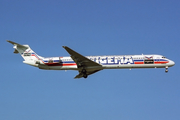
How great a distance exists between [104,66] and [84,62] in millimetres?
3331

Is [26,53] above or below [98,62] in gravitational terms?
above

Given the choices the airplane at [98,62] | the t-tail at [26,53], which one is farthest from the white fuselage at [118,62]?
the t-tail at [26,53]

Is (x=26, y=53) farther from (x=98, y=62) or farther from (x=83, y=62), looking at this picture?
(x=98, y=62)

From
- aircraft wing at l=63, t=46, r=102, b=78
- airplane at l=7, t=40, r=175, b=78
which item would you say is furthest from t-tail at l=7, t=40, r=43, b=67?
aircraft wing at l=63, t=46, r=102, b=78

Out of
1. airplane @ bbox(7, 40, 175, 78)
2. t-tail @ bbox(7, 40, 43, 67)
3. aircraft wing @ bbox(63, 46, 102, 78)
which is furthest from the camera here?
t-tail @ bbox(7, 40, 43, 67)

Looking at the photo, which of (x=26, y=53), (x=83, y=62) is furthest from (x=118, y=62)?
(x=26, y=53)

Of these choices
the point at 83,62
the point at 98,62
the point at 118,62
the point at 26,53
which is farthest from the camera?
the point at 26,53

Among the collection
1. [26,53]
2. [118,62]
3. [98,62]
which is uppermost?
[26,53]

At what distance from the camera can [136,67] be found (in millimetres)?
46781

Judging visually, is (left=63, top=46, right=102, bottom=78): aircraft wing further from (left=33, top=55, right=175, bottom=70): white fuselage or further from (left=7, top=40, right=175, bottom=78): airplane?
(left=33, top=55, right=175, bottom=70): white fuselage

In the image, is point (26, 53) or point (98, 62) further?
point (26, 53)

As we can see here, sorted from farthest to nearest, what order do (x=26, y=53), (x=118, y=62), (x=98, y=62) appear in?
(x=26, y=53) → (x=98, y=62) → (x=118, y=62)

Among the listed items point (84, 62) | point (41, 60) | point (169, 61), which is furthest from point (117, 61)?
point (41, 60)

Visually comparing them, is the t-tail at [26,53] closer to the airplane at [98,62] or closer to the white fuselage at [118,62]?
the airplane at [98,62]
